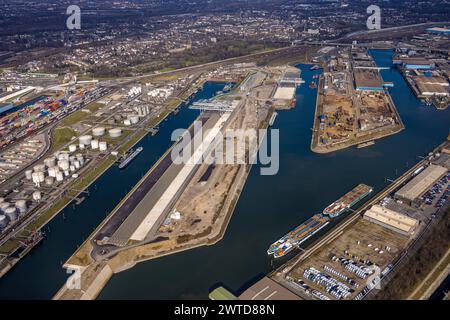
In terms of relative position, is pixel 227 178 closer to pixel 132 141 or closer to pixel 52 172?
pixel 132 141

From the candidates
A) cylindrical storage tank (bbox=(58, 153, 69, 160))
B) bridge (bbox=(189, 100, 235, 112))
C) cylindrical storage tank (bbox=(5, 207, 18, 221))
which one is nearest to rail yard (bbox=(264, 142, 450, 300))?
cylindrical storage tank (bbox=(5, 207, 18, 221))

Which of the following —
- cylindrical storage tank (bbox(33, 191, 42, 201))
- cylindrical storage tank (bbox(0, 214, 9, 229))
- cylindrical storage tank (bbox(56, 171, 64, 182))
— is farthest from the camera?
cylindrical storage tank (bbox(56, 171, 64, 182))

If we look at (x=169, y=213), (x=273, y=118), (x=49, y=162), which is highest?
(x=273, y=118)

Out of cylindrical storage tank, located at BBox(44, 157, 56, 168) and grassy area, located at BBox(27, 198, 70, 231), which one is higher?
cylindrical storage tank, located at BBox(44, 157, 56, 168)

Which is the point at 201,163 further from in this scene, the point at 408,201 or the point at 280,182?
the point at 408,201

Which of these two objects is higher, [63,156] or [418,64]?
[418,64]

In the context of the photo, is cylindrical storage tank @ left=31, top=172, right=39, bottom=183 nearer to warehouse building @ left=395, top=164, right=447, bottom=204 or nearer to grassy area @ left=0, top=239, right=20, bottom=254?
grassy area @ left=0, top=239, right=20, bottom=254

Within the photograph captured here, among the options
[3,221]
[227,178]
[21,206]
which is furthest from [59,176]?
[227,178]

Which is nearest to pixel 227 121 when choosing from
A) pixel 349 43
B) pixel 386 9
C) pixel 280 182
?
pixel 280 182
